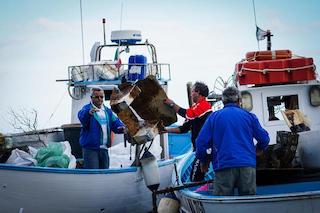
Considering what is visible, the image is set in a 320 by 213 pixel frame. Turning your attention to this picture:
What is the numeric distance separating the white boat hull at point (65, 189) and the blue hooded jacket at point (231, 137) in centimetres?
226

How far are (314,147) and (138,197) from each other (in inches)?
110

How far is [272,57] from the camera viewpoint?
10000 mm

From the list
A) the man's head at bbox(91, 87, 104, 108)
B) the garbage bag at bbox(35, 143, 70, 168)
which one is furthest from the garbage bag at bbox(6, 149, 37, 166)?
the man's head at bbox(91, 87, 104, 108)

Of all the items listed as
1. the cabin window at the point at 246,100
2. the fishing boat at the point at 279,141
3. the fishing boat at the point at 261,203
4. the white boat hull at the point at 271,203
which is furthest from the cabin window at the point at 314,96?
the white boat hull at the point at 271,203

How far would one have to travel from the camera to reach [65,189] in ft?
23.2

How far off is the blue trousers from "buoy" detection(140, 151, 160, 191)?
0.57m

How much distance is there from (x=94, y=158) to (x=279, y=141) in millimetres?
2740

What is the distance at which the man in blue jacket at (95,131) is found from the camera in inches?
292

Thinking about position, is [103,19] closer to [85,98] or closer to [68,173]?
[85,98]

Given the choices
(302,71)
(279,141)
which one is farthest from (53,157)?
(302,71)

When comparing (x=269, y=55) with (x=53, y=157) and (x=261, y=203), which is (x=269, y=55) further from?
(x=261, y=203)

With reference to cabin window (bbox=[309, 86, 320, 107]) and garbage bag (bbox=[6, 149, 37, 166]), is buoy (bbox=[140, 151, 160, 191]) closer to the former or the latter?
garbage bag (bbox=[6, 149, 37, 166])

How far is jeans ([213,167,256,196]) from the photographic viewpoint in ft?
17.5

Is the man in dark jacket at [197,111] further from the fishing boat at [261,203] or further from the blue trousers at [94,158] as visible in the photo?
the blue trousers at [94,158]
